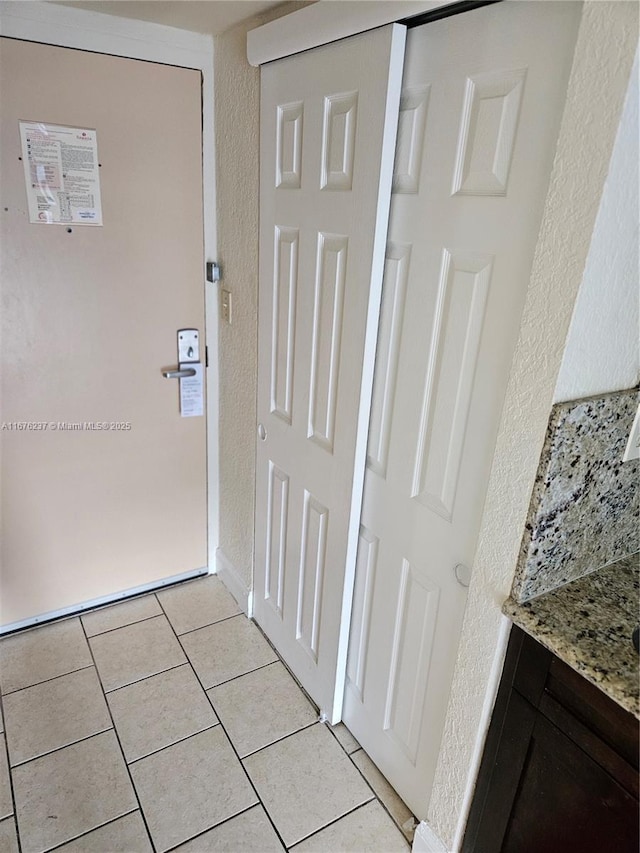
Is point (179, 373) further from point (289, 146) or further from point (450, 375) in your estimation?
point (450, 375)

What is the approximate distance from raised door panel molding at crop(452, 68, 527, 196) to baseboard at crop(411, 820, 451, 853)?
1.50m

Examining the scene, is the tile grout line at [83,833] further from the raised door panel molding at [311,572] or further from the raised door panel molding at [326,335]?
the raised door panel molding at [326,335]

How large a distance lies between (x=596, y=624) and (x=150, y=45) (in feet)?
6.80

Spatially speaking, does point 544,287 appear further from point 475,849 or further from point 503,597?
point 475,849

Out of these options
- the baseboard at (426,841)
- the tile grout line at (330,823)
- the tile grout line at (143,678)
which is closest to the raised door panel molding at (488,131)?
Answer: the baseboard at (426,841)

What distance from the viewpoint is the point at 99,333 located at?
201 centimetres

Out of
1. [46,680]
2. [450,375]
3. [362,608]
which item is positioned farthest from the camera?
[46,680]

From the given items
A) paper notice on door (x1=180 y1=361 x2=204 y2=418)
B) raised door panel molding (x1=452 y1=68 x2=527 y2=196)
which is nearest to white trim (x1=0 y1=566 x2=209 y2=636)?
paper notice on door (x1=180 y1=361 x2=204 y2=418)

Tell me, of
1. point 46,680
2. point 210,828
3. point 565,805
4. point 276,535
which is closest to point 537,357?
point 565,805

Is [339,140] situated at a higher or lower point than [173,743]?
higher

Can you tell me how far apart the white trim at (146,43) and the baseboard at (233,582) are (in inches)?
28.2

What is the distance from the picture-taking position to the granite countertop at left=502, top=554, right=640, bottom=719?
0.93m

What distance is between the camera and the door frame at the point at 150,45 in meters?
1.65

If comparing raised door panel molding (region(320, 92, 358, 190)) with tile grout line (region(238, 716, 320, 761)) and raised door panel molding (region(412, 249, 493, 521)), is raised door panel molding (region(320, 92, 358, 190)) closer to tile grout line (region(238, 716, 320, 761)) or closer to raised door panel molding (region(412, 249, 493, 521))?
raised door panel molding (region(412, 249, 493, 521))
